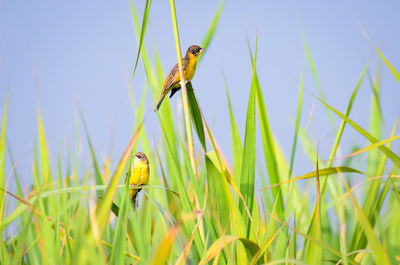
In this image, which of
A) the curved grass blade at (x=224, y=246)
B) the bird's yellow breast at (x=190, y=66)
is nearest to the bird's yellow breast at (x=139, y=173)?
the bird's yellow breast at (x=190, y=66)

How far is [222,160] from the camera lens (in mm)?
1772

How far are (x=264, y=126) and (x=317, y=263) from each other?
0.60 m

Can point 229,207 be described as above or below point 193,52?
below

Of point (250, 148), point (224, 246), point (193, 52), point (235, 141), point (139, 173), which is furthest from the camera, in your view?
point (193, 52)

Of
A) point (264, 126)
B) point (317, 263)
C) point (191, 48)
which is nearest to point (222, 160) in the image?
A: point (264, 126)

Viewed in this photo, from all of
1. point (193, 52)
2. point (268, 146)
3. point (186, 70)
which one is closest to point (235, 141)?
point (268, 146)

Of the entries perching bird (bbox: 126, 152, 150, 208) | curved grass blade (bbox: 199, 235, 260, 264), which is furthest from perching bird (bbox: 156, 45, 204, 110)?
curved grass blade (bbox: 199, 235, 260, 264)

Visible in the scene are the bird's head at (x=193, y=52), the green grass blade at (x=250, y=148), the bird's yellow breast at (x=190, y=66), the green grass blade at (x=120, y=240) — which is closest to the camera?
the green grass blade at (x=120, y=240)

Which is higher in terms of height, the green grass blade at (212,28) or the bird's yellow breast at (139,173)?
the green grass blade at (212,28)

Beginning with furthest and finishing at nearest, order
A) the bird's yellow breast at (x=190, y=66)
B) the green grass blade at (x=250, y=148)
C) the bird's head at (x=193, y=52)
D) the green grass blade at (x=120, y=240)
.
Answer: the bird's head at (x=193, y=52) → the bird's yellow breast at (x=190, y=66) → the green grass blade at (x=250, y=148) → the green grass blade at (x=120, y=240)

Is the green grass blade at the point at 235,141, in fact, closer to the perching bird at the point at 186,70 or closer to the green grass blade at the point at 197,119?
Result: the green grass blade at the point at 197,119

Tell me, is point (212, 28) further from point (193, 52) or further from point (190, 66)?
point (193, 52)

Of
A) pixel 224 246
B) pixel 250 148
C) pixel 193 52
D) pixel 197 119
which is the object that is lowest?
pixel 224 246

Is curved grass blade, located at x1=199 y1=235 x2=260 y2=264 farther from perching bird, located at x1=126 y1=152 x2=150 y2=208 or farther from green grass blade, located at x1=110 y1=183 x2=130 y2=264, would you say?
perching bird, located at x1=126 y1=152 x2=150 y2=208
